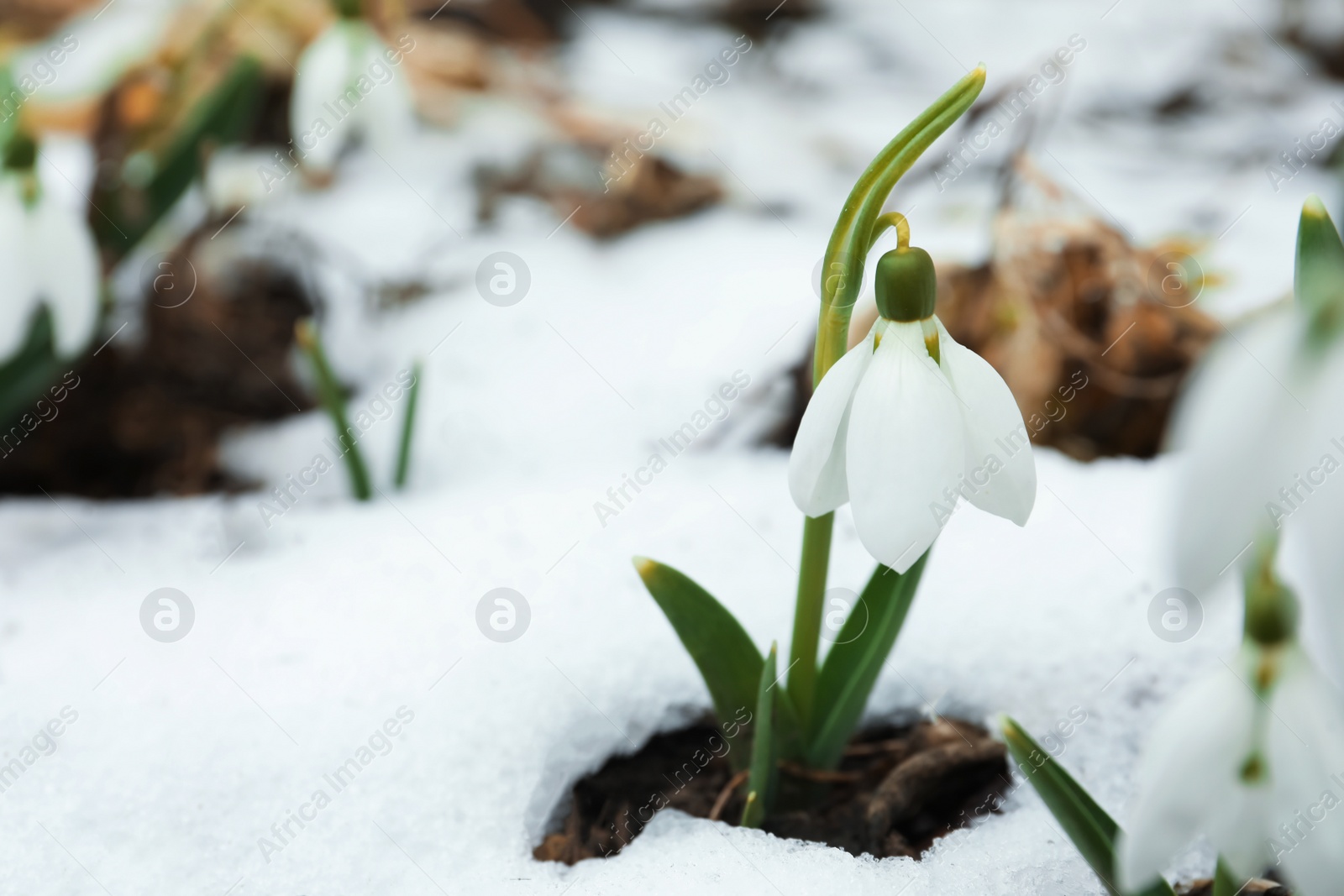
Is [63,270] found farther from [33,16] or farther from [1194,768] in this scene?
[33,16]

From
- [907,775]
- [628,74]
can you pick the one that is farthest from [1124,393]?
[628,74]

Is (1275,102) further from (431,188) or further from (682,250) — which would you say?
(431,188)

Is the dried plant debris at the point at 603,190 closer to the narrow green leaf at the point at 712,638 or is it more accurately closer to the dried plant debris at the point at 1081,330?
the dried plant debris at the point at 1081,330

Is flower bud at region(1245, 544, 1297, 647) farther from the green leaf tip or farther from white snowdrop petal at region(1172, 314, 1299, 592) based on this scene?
the green leaf tip

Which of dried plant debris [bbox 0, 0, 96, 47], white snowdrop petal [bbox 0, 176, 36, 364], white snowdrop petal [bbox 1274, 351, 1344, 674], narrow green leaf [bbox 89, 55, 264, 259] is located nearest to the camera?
white snowdrop petal [bbox 1274, 351, 1344, 674]

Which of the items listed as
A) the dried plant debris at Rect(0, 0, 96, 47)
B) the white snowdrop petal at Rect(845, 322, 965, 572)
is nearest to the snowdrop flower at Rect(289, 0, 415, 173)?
the white snowdrop petal at Rect(845, 322, 965, 572)

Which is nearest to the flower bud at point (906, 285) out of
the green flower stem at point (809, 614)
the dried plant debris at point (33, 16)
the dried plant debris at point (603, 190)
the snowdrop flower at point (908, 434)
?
the snowdrop flower at point (908, 434)
